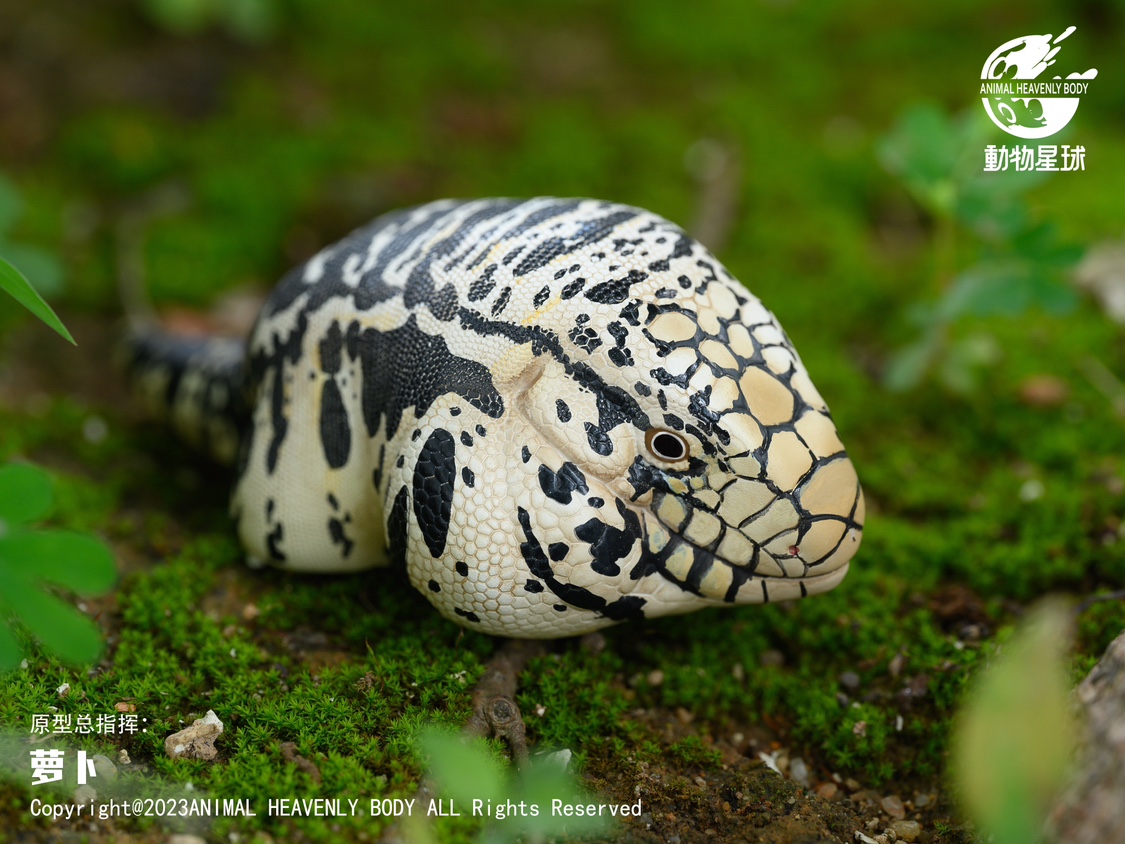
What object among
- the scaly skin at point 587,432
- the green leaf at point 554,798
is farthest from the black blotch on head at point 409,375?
the green leaf at point 554,798

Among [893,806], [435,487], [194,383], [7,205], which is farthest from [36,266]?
[893,806]

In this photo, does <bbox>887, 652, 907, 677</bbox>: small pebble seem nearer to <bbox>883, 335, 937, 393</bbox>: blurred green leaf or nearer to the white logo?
<bbox>883, 335, 937, 393</bbox>: blurred green leaf

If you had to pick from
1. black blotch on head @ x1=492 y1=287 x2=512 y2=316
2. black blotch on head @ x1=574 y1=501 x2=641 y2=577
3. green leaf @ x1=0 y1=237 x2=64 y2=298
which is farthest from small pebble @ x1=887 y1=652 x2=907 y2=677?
green leaf @ x1=0 y1=237 x2=64 y2=298

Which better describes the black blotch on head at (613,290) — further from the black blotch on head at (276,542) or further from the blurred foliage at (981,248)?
the blurred foliage at (981,248)

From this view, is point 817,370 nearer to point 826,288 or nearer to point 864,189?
point 826,288

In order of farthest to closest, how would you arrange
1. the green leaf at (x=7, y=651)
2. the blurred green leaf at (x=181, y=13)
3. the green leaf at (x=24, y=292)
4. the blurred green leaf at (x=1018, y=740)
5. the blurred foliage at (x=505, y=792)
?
the blurred green leaf at (x=181, y=13) → the green leaf at (x=24, y=292) → the green leaf at (x=7, y=651) → the blurred foliage at (x=505, y=792) → the blurred green leaf at (x=1018, y=740)

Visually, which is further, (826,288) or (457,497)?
(826,288)

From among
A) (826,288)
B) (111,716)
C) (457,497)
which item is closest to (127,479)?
(111,716)
